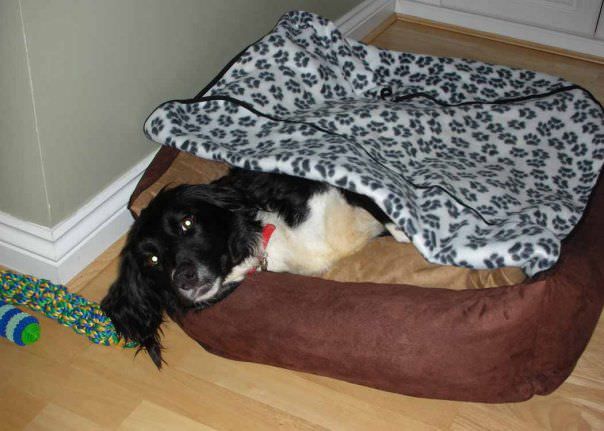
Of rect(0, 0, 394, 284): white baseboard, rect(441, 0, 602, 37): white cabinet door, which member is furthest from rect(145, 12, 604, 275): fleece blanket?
rect(441, 0, 602, 37): white cabinet door

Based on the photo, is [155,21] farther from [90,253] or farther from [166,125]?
[90,253]

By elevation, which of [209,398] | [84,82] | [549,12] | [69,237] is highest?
[84,82]

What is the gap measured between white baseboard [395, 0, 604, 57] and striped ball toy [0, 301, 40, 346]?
97.7 inches

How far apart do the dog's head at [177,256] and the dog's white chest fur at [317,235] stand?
8 centimetres

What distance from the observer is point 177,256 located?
1749 millimetres

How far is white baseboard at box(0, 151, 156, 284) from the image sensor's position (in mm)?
2090

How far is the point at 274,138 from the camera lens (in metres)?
2.01

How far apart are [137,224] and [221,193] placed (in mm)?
232

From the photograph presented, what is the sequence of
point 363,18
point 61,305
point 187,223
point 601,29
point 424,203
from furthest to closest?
point 363,18 → point 601,29 → point 61,305 → point 424,203 → point 187,223

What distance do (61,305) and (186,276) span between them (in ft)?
1.66

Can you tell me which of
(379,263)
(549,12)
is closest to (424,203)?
(379,263)

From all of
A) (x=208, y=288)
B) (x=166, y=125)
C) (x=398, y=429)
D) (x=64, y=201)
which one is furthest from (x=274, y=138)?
(x=398, y=429)

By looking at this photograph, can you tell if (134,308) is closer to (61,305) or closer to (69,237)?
(61,305)

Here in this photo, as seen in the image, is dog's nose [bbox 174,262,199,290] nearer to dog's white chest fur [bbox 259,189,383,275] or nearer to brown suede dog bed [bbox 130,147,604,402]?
brown suede dog bed [bbox 130,147,604,402]
